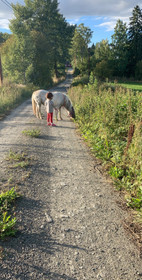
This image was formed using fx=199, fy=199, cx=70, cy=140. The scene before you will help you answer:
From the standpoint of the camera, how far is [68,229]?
3.20 meters

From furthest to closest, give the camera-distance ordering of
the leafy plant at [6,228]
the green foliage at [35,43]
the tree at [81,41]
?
the tree at [81,41] → the green foliage at [35,43] → the leafy plant at [6,228]

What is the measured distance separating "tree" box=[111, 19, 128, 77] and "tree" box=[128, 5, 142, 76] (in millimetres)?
2066

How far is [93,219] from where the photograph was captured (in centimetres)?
347

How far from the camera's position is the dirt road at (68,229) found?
8.21 ft

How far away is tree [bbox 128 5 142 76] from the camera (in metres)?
64.9

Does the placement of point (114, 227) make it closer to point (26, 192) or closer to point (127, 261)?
point (127, 261)

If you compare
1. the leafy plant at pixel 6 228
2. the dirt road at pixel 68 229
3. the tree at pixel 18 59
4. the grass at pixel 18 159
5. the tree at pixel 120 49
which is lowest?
the dirt road at pixel 68 229

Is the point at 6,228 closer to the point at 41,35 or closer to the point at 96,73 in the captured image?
the point at 41,35

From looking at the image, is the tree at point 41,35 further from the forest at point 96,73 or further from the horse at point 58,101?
the horse at point 58,101

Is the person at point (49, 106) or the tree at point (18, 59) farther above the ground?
the tree at point (18, 59)

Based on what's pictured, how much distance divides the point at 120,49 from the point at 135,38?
5.74 metres

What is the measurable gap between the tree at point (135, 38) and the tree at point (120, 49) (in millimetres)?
2066

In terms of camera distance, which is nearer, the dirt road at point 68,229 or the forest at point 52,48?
the dirt road at point 68,229

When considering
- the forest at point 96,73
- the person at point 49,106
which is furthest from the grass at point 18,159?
the person at point 49,106
